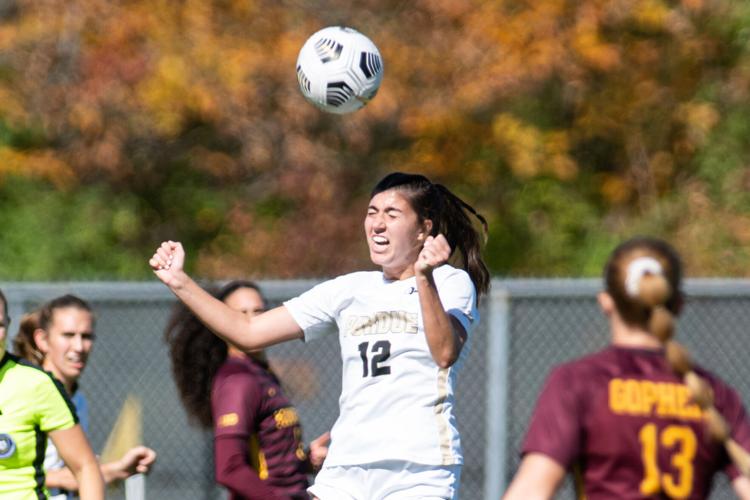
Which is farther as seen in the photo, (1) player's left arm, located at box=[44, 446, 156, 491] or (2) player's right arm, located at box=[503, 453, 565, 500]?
(1) player's left arm, located at box=[44, 446, 156, 491]

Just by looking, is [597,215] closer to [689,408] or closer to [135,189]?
[135,189]

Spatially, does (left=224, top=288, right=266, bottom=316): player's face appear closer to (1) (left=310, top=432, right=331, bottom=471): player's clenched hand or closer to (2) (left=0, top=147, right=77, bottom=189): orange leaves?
(1) (left=310, top=432, right=331, bottom=471): player's clenched hand

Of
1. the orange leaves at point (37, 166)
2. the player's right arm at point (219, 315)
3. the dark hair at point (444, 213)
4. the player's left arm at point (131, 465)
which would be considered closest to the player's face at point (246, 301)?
the player's left arm at point (131, 465)

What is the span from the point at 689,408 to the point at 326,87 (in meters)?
2.99

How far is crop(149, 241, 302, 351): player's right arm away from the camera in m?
5.01

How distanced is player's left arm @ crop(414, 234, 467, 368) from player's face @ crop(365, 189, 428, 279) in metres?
0.42

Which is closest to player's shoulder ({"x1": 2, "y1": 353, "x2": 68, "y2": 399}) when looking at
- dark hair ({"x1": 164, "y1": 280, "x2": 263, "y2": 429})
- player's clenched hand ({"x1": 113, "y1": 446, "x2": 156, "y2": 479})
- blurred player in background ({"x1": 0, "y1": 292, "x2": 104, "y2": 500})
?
blurred player in background ({"x1": 0, "y1": 292, "x2": 104, "y2": 500})

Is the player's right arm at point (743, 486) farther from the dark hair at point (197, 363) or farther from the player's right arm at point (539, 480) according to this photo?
the dark hair at point (197, 363)

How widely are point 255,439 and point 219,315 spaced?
1285mm

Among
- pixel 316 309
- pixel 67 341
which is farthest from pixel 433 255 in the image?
pixel 67 341

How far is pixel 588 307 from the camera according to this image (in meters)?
8.60

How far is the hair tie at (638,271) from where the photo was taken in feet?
11.8

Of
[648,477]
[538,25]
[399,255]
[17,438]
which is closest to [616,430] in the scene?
[648,477]

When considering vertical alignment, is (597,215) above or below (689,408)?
above
